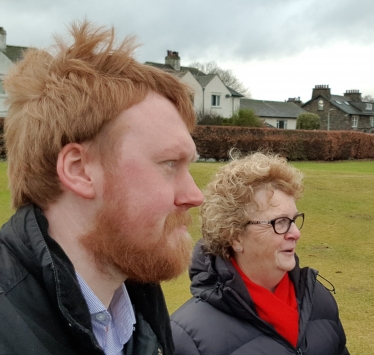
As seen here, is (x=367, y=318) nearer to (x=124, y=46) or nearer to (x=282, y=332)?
(x=282, y=332)

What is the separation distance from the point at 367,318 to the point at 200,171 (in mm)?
12101

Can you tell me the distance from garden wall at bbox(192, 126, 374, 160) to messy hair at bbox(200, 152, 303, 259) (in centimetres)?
2424

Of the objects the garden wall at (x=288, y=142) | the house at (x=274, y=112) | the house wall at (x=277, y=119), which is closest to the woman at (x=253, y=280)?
the garden wall at (x=288, y=142)

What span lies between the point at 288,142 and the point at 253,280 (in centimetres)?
2971

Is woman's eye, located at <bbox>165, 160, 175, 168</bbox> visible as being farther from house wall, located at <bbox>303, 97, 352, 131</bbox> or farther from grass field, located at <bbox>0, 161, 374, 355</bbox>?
house wall, located at <bbox>303, 97, 352, 131</bbox>

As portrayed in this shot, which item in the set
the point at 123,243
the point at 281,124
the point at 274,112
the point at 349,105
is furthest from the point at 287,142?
the point at 349,105

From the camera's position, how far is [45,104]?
157 cm

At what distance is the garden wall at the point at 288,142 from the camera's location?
28.6 meters

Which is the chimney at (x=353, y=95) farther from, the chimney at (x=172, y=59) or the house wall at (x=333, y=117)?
the chimney at (x=172, y=59)

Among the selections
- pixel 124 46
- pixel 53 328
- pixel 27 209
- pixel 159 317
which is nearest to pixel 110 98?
pixel 124 46

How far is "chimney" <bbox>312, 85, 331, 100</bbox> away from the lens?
7506 cm

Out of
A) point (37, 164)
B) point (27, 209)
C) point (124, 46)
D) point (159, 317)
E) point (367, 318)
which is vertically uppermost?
point (124, 46)

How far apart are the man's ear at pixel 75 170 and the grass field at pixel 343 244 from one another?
1.89 metres

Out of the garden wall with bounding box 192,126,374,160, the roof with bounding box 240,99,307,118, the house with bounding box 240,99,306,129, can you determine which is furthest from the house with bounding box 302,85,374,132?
the garden wall with bounding box 192,126,374,160
